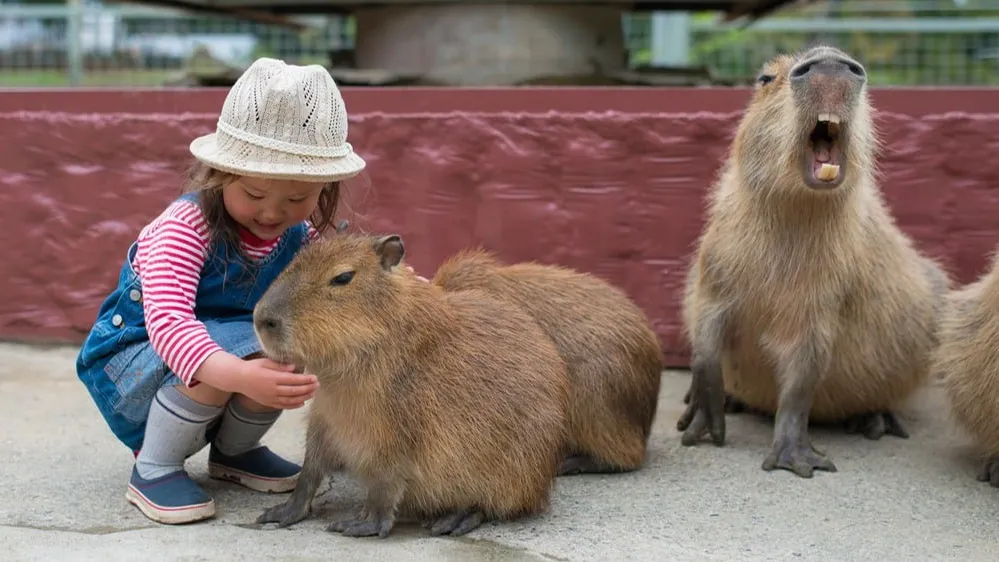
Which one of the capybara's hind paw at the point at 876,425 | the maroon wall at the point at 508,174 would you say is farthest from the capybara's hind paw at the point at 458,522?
the maroon wall at the point at 508,174

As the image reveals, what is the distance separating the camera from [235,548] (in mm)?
2516

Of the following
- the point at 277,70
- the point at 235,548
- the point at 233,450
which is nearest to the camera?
the point at 235,548

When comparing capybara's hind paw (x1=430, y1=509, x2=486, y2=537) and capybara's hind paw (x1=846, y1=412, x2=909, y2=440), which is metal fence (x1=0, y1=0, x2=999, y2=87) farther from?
capybara's hind paw (x1=430, y1=509, x2=486, y2=537)

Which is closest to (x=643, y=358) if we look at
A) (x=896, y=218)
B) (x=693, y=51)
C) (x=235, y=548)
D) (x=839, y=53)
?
(x=839, y=53)

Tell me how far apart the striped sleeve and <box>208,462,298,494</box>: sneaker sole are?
0.45m

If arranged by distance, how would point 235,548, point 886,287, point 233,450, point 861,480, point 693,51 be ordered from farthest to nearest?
point 693,51 → point 886,287 → point 861,480 → point 233,450 → point 235,548

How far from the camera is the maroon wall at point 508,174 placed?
4.12 m

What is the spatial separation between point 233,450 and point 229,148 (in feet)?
2.64

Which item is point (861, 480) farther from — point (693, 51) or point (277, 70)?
point (693, 51)

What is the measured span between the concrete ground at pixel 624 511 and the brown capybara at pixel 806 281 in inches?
5.4

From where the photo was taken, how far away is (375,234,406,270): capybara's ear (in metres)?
2.61

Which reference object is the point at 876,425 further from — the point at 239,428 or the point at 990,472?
the point at 239,428

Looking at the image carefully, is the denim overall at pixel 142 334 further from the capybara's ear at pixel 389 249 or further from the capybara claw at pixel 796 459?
the capybara claw at pixel 796 459

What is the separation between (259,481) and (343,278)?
A: 739 millimetres
